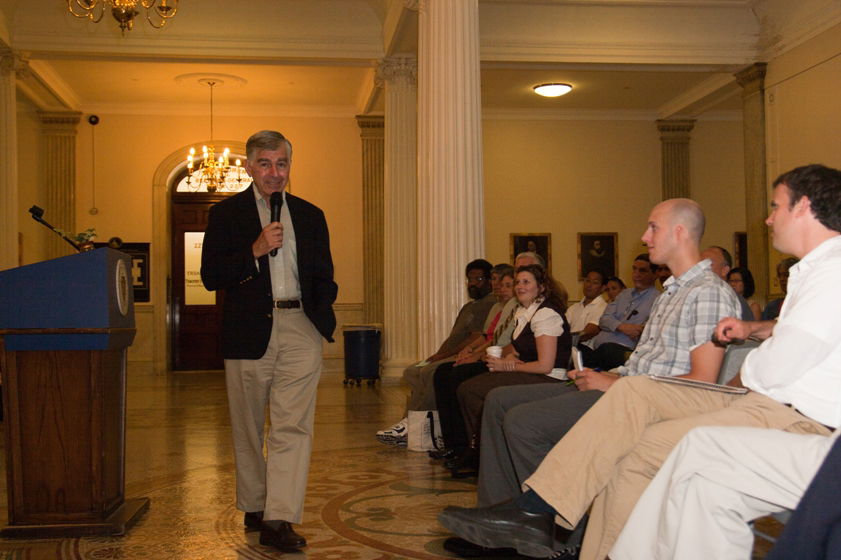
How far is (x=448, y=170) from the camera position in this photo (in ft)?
25.7

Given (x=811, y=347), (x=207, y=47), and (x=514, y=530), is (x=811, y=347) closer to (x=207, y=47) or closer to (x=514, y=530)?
(x=514, y=530)

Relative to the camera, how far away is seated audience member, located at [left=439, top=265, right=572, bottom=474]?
15.4ft

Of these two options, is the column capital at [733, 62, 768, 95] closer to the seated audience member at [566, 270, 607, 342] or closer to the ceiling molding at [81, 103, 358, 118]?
the seated audience member at [566, 270, 607, 342]

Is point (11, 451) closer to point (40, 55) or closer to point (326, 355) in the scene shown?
point (40, 55)

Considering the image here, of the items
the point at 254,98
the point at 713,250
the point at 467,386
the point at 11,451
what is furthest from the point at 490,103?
the point at 11,451

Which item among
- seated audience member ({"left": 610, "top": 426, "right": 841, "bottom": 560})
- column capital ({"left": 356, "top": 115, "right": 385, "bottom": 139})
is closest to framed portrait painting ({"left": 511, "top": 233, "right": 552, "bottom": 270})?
column capital ({"left": 356, "top": 115, "right": 385, "bottom": 139})

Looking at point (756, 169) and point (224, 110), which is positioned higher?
point (224, 110)

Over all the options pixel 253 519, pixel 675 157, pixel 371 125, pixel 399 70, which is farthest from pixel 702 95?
pixel 253 519

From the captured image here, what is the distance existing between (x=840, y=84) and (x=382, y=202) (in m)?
7.77

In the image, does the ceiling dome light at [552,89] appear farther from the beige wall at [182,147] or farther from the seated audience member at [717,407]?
the seated audience member at [717,407]

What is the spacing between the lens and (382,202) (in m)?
16.2

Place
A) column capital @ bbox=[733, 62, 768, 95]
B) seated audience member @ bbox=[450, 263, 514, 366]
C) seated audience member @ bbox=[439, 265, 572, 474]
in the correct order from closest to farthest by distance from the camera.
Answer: seated audience member @ bbox=[439, 265, 572, 474], seated audience member @ bbox=[450, 263, 514, 366], column capital @ bbox=[733, 62, 768, 95]

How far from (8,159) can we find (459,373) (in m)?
9.08

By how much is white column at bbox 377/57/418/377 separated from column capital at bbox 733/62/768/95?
182 inches
